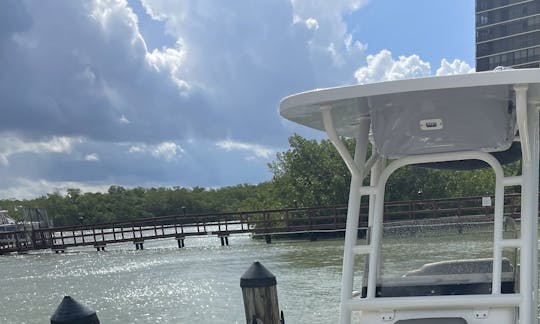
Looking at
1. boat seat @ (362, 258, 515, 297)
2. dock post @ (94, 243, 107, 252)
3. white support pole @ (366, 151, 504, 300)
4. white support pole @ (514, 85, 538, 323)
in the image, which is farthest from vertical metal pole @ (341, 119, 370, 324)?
dock post @ (94, 243, 107, 252)

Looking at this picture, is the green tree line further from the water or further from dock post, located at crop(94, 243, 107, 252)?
dock post, located at crop(94, 243, 107, 252)

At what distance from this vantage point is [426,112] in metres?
3.08

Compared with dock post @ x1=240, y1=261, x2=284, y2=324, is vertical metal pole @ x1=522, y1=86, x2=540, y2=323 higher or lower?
higher

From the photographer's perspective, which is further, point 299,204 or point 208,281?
point 299,204

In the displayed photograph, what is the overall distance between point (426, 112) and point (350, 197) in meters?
0.69

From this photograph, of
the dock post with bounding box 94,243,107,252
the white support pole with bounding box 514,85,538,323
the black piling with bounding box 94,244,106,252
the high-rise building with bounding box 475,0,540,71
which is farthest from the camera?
the high-rise building with bounding box 475,0,540,71

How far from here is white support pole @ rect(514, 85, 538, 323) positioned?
9.39ft

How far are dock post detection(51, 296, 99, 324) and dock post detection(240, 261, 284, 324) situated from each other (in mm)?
1607

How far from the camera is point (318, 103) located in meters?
2.98

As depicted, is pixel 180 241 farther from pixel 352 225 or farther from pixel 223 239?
pixel 352 225

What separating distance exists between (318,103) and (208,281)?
12.6 metres

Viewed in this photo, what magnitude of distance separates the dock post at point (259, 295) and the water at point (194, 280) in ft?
5.79

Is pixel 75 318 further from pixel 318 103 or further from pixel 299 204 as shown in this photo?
pixel 299 204

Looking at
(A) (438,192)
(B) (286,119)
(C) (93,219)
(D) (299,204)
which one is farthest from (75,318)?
(C) (93,219)
